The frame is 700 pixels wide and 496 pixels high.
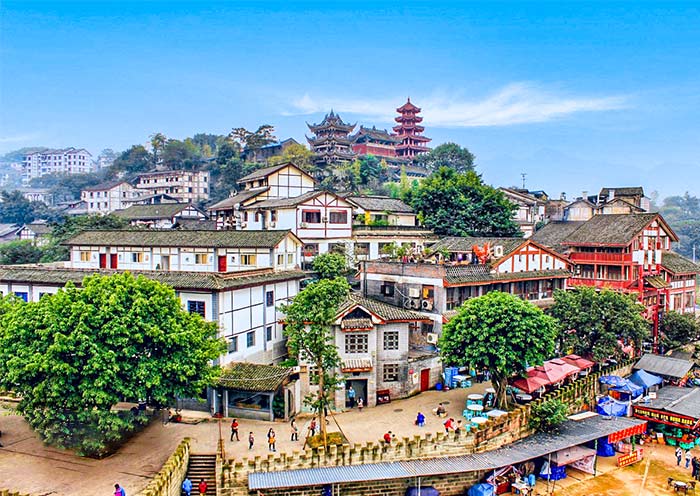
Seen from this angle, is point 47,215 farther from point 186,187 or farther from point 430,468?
point 430,468

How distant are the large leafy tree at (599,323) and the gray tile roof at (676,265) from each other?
13.6 m

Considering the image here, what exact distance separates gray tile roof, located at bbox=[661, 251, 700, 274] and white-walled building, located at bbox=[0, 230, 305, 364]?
31.2m

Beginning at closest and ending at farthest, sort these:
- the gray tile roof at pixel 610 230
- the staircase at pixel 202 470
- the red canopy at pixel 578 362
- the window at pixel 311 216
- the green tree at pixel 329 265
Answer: the staircase at pixel 202 470 < the red canopy at pixel 578 362 < the green tree at pixel 329 265 < the window at pixel 311 216 < the gray tile roof at pixel 610 230

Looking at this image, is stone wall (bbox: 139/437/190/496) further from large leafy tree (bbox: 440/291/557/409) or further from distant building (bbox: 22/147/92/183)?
distant building (bbox: 22/147/92/183)

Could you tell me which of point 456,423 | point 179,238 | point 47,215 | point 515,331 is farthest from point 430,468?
point 47,215

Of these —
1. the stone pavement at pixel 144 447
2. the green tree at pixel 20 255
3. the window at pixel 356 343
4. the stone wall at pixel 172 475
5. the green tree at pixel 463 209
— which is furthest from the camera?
the green tree at pixel 20 255

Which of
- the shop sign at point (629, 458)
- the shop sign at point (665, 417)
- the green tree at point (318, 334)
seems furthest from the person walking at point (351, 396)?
the shop sign at point (665, 417)

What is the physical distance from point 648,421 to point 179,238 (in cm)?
3064

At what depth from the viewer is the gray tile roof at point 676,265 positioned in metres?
47.5

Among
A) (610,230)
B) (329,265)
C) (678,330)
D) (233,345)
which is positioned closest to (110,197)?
(329,265)

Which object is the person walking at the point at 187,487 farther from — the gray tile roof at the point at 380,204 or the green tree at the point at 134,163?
the green tree at the point at 134,163

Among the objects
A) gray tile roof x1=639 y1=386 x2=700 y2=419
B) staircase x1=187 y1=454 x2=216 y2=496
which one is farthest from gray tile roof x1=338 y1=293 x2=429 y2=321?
gray tile roof x1=639 y1=386 x2=700 y2=419

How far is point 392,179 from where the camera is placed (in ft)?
290

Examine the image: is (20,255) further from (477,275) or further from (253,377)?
(477,275)
